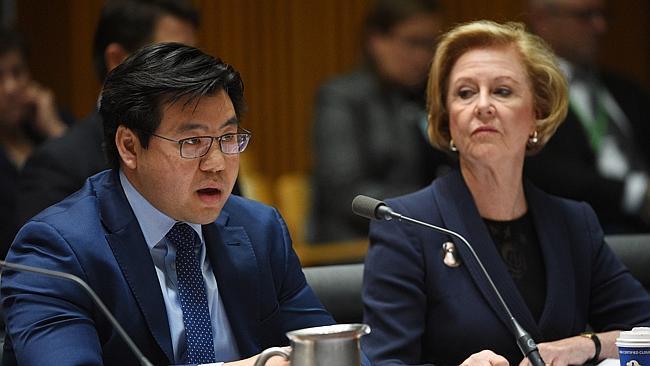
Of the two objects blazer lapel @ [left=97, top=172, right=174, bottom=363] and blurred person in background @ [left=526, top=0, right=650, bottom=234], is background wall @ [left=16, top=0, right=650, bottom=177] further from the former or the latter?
blazer lapel @ [left=97, top=172, right=174, bottom=363]

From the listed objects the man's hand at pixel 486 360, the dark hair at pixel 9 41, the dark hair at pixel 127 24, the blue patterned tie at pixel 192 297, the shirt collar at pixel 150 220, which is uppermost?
the dark hair at pixel 127 24

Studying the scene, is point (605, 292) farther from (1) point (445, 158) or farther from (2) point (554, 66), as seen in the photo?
(1) point (445, 158)

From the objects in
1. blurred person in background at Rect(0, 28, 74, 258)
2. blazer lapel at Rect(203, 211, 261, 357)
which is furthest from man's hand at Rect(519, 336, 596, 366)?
blurred person in background at Rect(0, 28, 74, 258)

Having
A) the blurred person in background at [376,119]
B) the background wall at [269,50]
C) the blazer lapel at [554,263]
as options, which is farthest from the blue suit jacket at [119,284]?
the background wall at [269,50]

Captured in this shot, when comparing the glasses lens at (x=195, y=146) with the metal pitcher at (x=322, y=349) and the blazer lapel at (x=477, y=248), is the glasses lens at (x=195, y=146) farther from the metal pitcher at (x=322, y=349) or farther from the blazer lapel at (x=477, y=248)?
the blazer lapel at (x=477, y=248)

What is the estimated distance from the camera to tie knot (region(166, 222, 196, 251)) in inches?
110

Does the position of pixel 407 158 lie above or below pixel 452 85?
below

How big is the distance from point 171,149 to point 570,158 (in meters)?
2.53

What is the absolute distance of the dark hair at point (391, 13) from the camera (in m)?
5.32

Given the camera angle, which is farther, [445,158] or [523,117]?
[445,158]

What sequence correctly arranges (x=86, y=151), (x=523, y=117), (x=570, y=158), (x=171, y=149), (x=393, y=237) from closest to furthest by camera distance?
(x=171, y=149), (x=393, y=237), (x=523, y=117), (x=86, y=151), (x=570, y=158)

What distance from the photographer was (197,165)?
2713mm

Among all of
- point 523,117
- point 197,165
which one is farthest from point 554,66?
point 197,165

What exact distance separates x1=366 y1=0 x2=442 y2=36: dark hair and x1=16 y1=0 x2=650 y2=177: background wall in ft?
6.72
